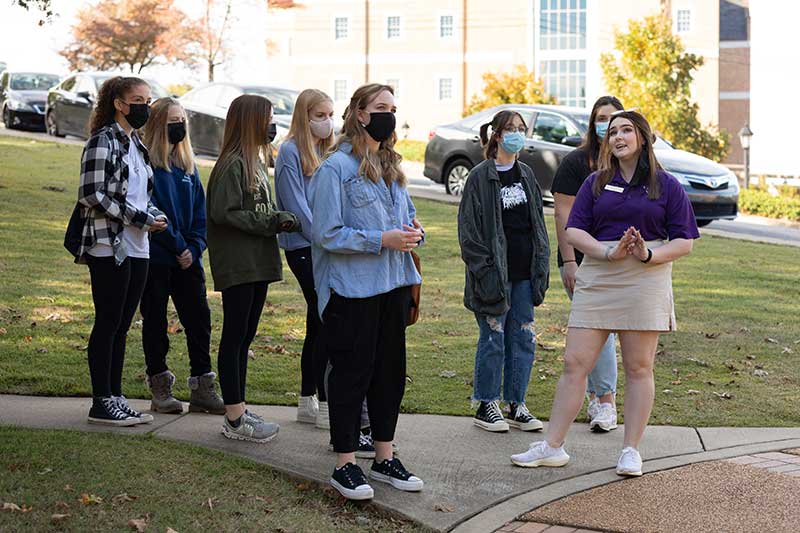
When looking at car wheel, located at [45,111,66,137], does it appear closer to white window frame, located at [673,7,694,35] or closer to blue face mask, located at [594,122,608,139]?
blue face mask, located at [594,122,608,139]

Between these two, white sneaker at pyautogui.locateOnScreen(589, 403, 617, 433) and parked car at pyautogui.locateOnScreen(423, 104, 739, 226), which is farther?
parked car at pyautogui.locateOnScreen(423, 104, 739, 226)

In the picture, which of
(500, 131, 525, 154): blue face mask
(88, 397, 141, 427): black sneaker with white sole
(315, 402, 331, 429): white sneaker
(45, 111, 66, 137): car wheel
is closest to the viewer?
(88, 397, 141, 427): black sneaker with white sole

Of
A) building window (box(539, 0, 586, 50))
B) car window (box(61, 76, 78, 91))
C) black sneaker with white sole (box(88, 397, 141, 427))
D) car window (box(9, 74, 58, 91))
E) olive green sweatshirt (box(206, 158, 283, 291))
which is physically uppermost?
building window (box(539, 0, 586, 50))

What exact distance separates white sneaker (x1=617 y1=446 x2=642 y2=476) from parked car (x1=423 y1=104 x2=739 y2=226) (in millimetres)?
11607

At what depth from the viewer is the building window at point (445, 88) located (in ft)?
194

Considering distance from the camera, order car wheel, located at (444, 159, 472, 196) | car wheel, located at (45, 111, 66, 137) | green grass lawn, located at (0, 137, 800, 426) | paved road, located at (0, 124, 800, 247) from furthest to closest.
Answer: car wheel, located at (45, 111, 66, 137) → car wheel, located at (444, 159, 472, 196) → paved road, located at (0, 124, 800, 247) → green grass lawn, located at (0, 137, 800, 426)

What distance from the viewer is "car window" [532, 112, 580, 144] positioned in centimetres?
1925

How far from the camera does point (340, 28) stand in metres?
62.0

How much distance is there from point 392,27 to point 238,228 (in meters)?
55.5

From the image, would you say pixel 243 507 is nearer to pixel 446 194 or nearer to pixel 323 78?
pixel 446 194

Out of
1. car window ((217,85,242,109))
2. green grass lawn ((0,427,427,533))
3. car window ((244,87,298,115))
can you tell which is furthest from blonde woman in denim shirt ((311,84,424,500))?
car window ((217,85,242,109))

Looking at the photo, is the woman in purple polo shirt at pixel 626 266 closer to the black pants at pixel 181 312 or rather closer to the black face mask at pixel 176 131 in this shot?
the black pants at pixel 181 312

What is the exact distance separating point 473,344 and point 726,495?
13.1ft

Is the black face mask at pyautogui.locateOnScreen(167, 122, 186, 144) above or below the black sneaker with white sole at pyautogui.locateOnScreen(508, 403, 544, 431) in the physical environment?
above
